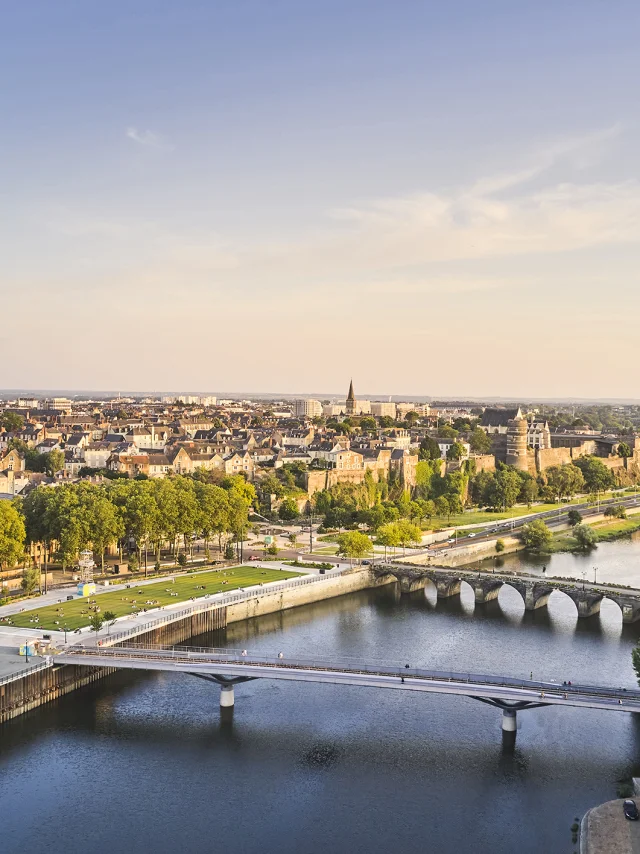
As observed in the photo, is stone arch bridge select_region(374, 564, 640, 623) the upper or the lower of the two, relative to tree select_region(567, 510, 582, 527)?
lower

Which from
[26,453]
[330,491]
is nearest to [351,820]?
[330,491]

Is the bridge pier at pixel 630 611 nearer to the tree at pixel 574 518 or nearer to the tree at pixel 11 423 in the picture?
the tree at pixel 574 518

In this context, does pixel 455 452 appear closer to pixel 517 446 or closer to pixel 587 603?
pixel 517 446

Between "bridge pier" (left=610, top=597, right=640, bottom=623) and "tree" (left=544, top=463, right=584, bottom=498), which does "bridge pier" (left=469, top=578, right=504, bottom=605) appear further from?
"tree" (left=544, top=463, right=584, bottom=498)

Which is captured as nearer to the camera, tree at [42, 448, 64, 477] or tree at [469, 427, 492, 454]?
tree at [42, 448, 64, 477]

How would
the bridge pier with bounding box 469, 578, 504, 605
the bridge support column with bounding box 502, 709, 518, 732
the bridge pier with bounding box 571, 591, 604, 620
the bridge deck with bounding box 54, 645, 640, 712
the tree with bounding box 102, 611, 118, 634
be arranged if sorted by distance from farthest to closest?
1. the bridge pier with bounding box 469, 578, 504, 605
2. the bridge pier with bounding box 571, 591, 604, 620
3. the tree with bounding box 102, 611, 118, 634
4. the bridge support column with bounding box 502, 709, 518, 732
5. the bridge deck with bounding box 54, 645, 640, 712

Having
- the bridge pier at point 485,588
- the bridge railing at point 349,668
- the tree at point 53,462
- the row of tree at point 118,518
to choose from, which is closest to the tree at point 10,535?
the row of tree at point 118,518

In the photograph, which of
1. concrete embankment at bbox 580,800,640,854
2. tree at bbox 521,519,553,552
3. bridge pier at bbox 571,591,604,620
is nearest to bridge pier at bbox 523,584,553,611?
bridge pier at bbox 571,591,604,620
